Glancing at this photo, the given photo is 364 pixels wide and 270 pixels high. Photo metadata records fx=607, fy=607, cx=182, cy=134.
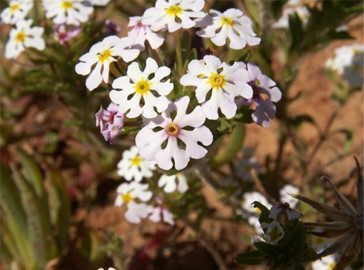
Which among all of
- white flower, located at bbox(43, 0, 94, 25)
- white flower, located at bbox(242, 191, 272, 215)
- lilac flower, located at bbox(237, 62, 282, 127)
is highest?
white flower, located at bbox(43, 0, 94, 25)

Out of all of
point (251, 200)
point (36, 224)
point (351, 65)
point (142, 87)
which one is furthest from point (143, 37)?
point (351, 65)

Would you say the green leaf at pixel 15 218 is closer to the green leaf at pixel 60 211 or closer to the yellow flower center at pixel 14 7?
the green leaf at pixel 60 211

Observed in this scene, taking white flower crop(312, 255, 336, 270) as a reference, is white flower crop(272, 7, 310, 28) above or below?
above

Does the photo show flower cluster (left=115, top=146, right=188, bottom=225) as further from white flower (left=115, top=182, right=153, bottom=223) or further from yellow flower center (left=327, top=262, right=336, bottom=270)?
yellow flower center (left=327, top=262, right=336, bottom=270)

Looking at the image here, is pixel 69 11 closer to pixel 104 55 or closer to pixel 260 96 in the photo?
pixel 104 55

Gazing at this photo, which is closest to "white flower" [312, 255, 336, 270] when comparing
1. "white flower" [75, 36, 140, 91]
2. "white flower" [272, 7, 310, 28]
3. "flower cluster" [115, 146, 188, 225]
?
"flower cluster" [115, 146, 188, 225]
